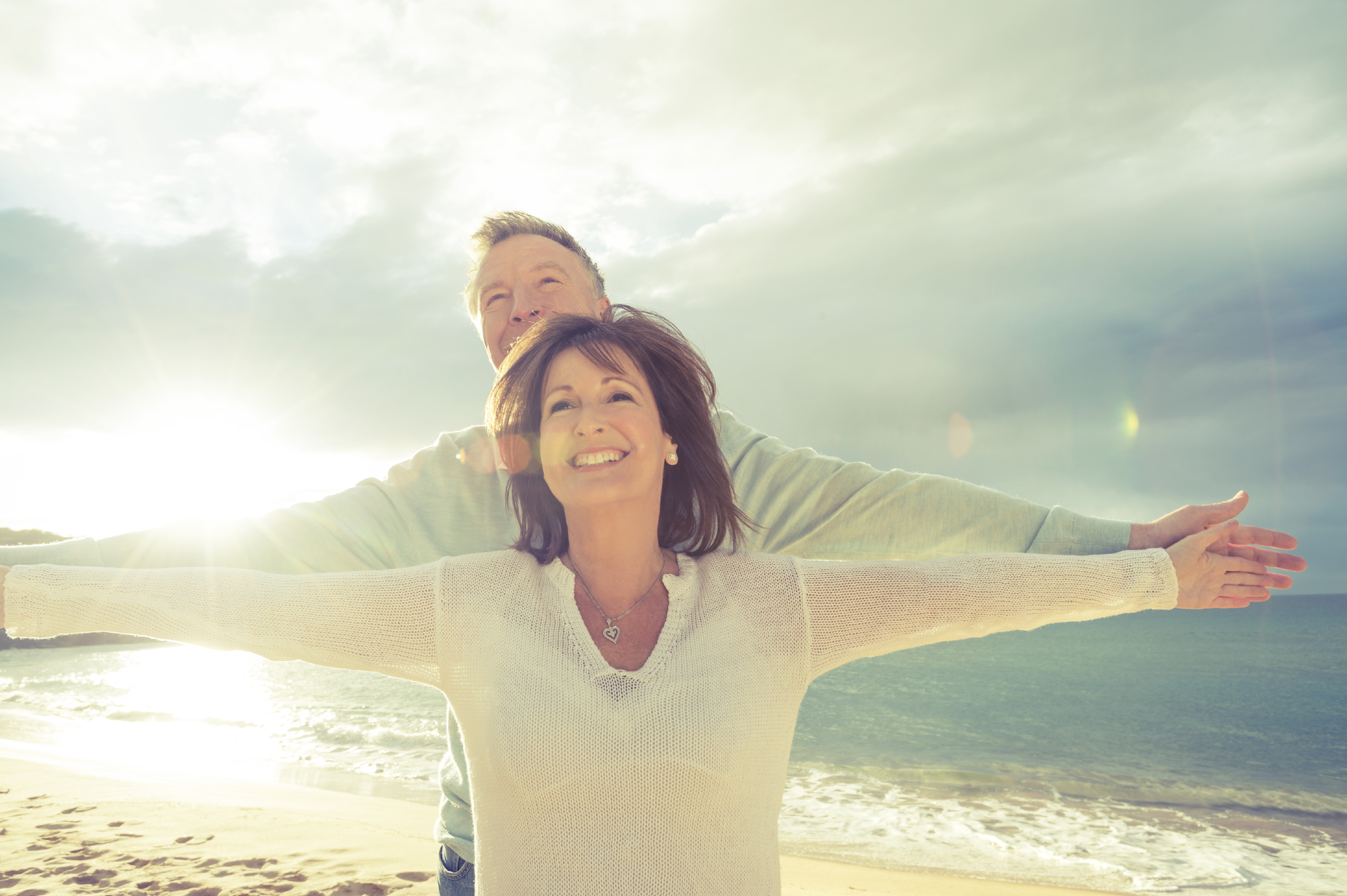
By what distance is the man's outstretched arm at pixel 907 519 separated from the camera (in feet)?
6.61

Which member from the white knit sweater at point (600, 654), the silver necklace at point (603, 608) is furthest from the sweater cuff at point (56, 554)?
the silver necklace at point (603, 608)

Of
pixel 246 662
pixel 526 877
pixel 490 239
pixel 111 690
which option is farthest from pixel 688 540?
pixel 246 662

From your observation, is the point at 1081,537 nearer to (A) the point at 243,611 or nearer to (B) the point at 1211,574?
(B) the point at 1211,574

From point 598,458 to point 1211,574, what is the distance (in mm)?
1509

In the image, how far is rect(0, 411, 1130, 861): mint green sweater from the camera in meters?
1.99

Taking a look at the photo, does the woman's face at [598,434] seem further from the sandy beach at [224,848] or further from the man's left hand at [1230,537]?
the sandy beach at [224,848]


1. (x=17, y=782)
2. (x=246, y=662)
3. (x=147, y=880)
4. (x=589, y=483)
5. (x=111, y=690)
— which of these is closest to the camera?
(x=589, y=483)

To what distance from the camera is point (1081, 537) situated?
6.67 feet

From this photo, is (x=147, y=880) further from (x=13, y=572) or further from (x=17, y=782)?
(x=13, y=572)

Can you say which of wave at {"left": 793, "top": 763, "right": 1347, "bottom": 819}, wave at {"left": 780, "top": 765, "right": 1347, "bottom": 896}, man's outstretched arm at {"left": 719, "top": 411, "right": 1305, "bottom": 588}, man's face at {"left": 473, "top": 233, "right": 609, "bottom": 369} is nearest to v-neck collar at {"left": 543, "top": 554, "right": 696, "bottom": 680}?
man's outstretched arm at {"left": 719, "top": 411, "right": 1305, "bottom": 588}

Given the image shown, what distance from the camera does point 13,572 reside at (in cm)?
170

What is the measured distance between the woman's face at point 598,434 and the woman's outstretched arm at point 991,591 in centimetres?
49

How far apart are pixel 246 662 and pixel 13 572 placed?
45.4 m

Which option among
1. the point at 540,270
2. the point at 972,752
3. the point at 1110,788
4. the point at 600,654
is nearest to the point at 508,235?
the point at 540,270
